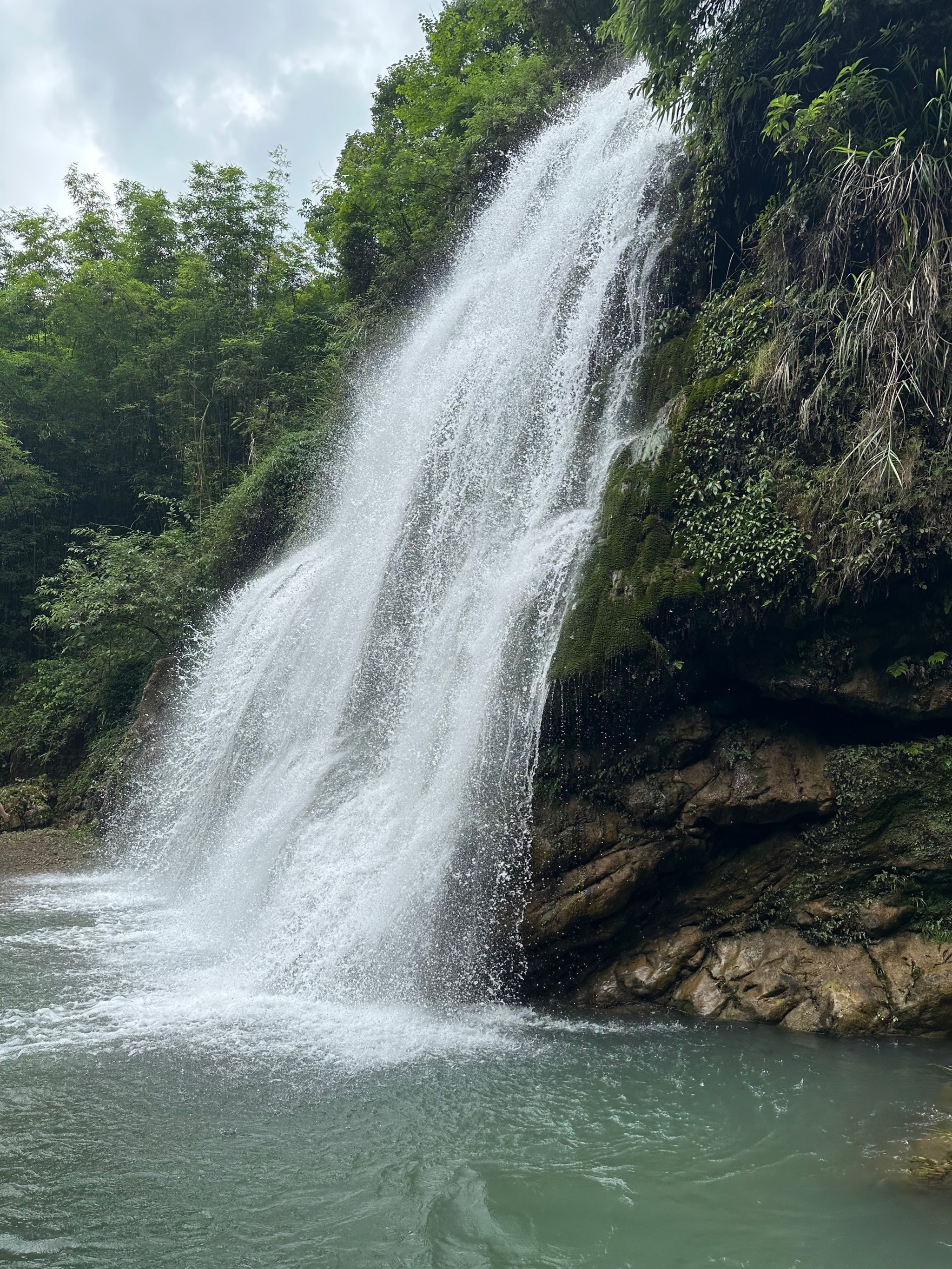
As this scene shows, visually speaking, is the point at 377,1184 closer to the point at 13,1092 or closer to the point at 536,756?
the point at 13,1092

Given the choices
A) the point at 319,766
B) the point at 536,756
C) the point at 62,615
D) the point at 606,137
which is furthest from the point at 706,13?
the point at 62,615

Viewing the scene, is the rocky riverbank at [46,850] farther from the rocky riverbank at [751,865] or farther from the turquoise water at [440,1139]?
the rocky riverbank at [751,865]

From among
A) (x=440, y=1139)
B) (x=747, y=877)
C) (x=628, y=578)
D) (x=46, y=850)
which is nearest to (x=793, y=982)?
(x=747, y=877)

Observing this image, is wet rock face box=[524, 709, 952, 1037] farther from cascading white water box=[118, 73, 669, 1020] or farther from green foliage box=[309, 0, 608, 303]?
green foliage box=[309, 0, 608, 303]

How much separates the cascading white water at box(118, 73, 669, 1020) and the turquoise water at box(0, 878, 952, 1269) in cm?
98

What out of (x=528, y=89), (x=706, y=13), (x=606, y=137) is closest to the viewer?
(x=706, y=13)

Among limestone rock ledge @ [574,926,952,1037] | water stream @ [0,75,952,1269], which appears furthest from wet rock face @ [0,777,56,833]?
limestone rock ledge @ [574,926,952,1037]

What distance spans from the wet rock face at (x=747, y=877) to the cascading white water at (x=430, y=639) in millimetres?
687

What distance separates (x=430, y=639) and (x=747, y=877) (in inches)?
164

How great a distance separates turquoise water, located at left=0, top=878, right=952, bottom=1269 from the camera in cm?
372

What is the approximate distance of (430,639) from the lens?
918 cm

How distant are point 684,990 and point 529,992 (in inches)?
50.6

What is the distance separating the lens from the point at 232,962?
24.0ft

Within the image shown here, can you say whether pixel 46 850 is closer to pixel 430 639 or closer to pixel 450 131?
pixel 430 639
